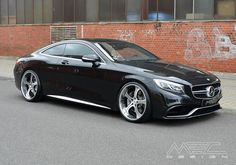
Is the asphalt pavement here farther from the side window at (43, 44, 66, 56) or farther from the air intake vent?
the air intake vent

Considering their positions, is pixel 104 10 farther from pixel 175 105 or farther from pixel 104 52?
pixel 175 105

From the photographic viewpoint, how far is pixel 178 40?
16.8 m

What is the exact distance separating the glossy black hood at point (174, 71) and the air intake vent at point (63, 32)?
13.1 m

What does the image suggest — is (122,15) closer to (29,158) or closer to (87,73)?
(87,73)

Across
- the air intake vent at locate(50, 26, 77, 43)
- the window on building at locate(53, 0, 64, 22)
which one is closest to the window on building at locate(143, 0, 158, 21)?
the air intake vent at locate(50, 26, 77, 43)

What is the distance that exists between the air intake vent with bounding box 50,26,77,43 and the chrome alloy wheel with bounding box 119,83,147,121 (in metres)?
13.5

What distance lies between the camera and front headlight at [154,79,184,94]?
7.44 meters

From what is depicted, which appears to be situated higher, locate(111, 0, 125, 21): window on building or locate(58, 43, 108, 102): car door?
locate(111, 0, 125, 21): window on building

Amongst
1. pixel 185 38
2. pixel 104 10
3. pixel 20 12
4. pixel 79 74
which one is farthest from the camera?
pixel 20 12

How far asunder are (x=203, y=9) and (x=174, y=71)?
8.99m

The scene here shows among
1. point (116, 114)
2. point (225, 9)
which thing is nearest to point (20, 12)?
point (225, 9)

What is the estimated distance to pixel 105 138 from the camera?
673 cm

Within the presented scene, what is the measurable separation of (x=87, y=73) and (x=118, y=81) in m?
0.85

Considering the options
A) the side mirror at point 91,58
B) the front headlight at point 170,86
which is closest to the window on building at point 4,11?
the side mirror at point 91,58
